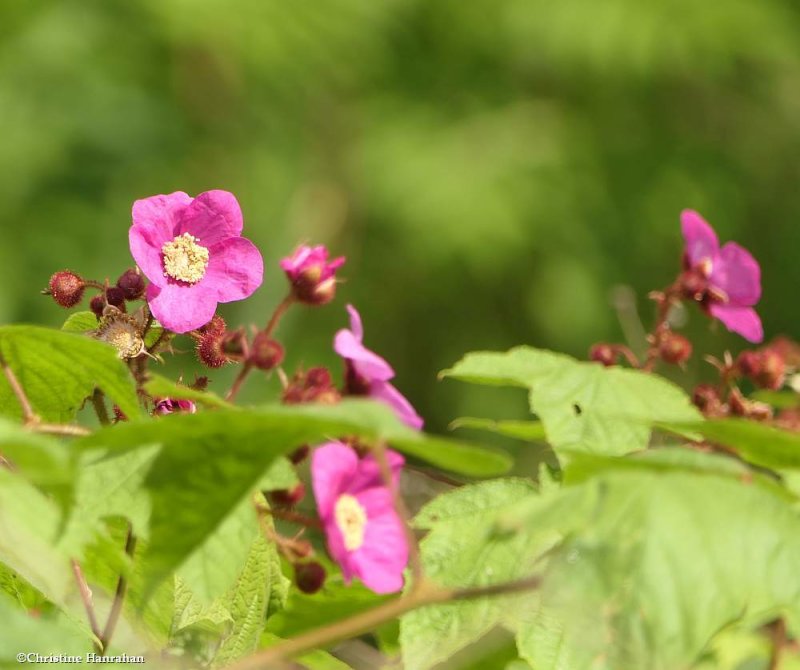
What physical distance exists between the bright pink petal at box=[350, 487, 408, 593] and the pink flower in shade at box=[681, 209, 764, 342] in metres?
0.60

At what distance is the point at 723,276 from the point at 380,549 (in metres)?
0.65

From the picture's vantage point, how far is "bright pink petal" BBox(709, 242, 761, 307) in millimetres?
1403

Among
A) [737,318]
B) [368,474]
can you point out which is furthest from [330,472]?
[737,318]

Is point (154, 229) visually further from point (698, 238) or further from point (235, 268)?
point (698, 238)

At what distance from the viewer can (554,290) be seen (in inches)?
204

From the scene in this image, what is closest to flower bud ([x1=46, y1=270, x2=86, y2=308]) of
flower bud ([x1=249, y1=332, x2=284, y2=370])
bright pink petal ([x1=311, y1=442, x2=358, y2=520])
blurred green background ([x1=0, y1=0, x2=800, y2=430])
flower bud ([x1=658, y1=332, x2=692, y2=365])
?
flower bud ([x1=249, y1=332, x2=284, y2=370])

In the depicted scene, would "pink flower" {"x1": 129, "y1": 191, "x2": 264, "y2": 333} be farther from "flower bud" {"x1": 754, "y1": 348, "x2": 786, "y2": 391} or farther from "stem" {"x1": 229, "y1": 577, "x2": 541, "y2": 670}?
"flower bud" {"x1": 754, "y1": 348, "x2": 786, "y2": 391}

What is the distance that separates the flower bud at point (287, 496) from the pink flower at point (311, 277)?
0.22m

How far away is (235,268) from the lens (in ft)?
3.63

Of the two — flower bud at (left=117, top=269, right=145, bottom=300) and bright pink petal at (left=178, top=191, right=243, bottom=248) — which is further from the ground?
bright pink petal at (left=178, top=191, right=243, bottom=248)

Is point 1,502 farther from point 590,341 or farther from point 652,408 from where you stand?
point 590,341

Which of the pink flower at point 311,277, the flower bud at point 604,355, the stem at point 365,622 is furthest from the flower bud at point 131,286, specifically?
the flower bud at point 604,355

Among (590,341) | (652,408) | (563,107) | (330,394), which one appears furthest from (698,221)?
(563,107)

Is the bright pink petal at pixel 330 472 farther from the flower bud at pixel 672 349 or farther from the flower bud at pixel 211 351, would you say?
the flower bud at pixel 672 349
